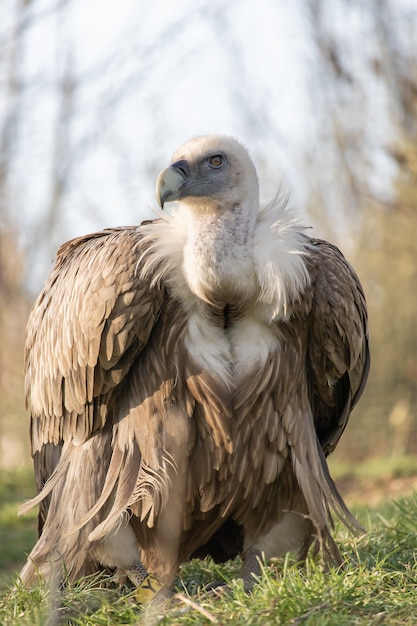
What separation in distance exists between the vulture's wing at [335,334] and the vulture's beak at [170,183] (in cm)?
76

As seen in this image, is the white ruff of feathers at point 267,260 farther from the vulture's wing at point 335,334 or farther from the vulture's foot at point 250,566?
the vulture's foot at point 250,566

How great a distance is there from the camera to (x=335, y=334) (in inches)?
181

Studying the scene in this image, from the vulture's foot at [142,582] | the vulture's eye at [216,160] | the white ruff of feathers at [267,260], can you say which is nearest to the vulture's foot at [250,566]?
the vulture's foot at [142,582]

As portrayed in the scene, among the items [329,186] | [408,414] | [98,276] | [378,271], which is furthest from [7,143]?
[98,276]

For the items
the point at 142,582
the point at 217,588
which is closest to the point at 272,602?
the point at 217,588

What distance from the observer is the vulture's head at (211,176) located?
446cm

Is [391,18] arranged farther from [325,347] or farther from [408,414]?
[325,347]

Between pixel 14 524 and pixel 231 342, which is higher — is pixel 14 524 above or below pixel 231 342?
below

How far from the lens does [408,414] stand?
13297 mm

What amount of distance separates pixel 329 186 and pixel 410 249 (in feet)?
4.87

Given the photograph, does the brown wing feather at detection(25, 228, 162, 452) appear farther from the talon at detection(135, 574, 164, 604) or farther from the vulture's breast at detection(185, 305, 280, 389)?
the talon at detection(135, 574, 164, 604)

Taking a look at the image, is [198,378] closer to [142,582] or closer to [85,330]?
[85,330]

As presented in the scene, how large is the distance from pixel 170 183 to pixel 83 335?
34.8 inches

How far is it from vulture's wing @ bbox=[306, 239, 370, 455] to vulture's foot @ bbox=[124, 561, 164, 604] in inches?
49.7
